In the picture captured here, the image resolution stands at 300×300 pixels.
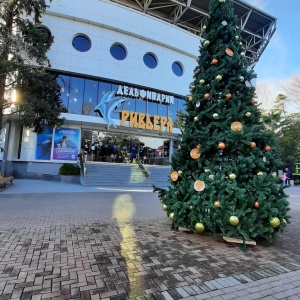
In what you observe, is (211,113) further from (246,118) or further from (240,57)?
(240,57)

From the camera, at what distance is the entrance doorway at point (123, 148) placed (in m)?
21.3

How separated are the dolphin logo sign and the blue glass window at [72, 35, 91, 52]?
4068 millimetres

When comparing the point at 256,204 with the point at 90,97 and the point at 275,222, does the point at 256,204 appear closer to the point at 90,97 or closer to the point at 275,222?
the point at 275,222

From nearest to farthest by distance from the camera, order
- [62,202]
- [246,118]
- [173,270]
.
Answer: [173,270]
[246,118]
[62,202]

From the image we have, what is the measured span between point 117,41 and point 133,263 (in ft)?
67.7

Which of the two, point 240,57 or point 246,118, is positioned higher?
point 240,57

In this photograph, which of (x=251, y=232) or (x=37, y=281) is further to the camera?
(x=251, y=232)

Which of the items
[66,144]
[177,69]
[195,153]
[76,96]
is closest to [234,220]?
[195,153]

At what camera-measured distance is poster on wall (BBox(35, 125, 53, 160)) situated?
→ 18656mm

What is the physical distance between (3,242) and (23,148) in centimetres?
1670

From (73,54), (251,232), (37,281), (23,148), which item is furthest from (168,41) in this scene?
(37,281)

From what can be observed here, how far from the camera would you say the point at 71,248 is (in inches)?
155

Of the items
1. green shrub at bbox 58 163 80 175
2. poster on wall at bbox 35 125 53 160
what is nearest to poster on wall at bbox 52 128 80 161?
poster on wall at bbox 35 125 53 160

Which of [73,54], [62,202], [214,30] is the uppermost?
[73,54]
